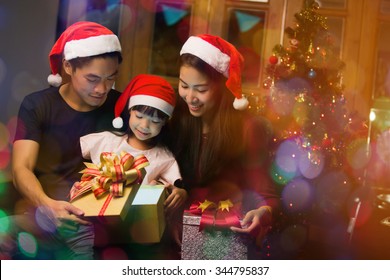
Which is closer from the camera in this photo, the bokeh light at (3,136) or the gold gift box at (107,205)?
the gold gift box at (107,205)

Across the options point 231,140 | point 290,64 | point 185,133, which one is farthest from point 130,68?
point 290,64

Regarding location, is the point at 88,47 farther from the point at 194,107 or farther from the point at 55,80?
the point at 194,107

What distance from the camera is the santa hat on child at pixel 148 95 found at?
1.98m

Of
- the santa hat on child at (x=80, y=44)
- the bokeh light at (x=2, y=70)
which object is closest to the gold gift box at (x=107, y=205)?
the santa hat on child at (x=80, y=44)

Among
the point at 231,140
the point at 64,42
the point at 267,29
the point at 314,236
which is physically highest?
the point at 267,29

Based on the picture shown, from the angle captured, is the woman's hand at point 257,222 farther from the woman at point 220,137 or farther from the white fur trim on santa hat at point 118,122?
the white fur trim on santa hat at point 118,122

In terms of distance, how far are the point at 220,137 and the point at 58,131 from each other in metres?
0.61

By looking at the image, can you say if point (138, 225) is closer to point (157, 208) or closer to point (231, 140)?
point (157, 208)

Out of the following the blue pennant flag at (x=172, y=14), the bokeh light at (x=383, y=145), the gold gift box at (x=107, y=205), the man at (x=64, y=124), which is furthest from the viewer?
the bokeh light at (x=383, y=145)

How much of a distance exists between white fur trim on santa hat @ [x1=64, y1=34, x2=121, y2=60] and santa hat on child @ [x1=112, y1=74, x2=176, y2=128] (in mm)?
165

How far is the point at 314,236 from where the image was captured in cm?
222

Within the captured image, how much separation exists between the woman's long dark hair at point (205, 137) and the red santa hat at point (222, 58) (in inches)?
0.9

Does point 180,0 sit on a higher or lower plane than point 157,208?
higher
